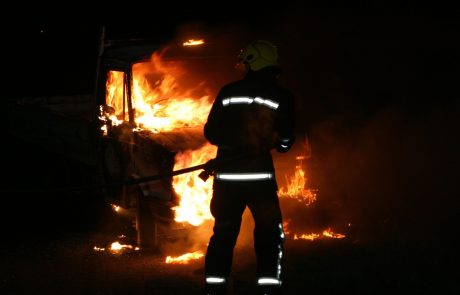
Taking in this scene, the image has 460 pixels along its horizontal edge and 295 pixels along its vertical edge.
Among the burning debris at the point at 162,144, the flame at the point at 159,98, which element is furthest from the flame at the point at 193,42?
the flame at the point at 159,98

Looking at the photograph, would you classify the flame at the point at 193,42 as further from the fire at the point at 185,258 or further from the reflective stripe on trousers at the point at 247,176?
the reflective stripe on trousers at the point at 247,176

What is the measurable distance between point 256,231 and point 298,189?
2708mm

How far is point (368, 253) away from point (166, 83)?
316 centimetres

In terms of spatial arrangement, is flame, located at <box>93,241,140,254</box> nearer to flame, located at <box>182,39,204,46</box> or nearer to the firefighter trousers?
flame, located at <box>182,39,204,46</box>

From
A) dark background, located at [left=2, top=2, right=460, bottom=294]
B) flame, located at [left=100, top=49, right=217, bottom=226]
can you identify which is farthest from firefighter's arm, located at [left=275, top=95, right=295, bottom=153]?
dark background, located at [left=2, top=2, right=460, bottom=294]

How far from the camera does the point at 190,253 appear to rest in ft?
23.6

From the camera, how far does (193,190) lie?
6.76 meters

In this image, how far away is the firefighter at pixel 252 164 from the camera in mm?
5027

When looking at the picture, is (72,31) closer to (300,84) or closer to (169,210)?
(300,84)

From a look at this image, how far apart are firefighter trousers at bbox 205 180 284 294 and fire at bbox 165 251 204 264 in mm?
1953

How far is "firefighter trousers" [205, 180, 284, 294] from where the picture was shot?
5000 millimetres

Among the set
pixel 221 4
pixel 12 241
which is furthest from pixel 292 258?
pixel 221 4

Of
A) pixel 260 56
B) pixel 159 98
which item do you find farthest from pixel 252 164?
pixel 159 98

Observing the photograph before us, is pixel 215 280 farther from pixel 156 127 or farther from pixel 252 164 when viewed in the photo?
pixel 156 127
